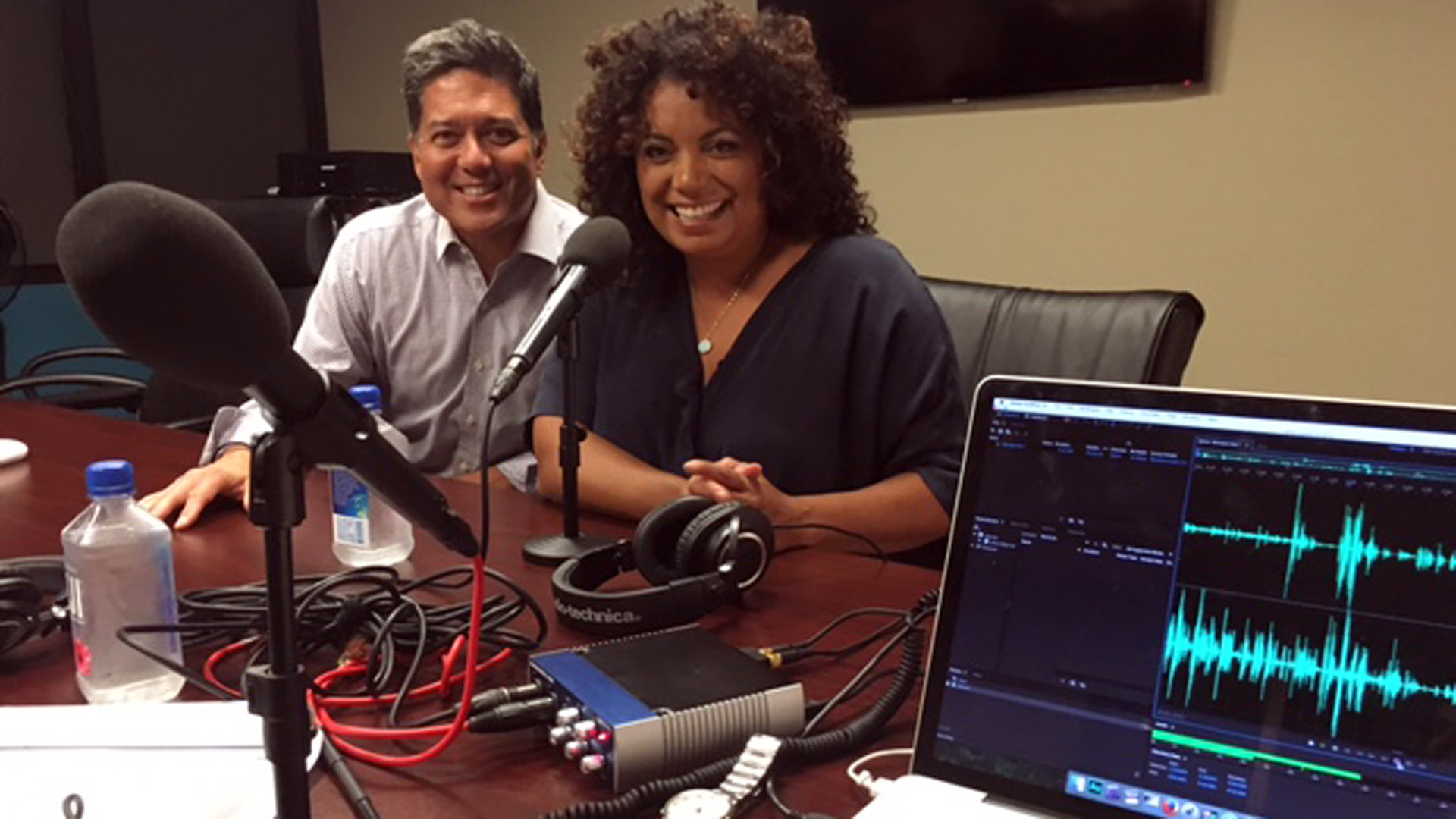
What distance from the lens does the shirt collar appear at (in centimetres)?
195

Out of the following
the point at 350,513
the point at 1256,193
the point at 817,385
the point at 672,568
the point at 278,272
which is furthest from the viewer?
the point at 1256,193

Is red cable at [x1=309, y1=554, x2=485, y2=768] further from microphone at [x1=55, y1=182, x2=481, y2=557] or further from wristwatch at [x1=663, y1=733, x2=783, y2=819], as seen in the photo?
microphone at [x1=55, y1=182, x2=481, y2=557]

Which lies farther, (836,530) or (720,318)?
(720,318)

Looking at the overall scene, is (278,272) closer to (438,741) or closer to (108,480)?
(108,480)

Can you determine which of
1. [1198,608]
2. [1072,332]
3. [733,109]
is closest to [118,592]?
[1198,608]

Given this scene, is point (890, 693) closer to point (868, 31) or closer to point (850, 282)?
point (850, 282)

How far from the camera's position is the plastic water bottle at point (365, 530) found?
3.96 ft

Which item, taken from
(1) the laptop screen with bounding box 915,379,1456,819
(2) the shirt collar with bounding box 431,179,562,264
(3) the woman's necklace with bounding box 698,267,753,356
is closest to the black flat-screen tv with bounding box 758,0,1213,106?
(2) the shirt collar with bounding box 431,179,562,264

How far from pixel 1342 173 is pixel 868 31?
4.14 feet

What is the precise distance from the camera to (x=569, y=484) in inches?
48.1

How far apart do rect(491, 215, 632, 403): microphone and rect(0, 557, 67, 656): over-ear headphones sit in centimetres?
45

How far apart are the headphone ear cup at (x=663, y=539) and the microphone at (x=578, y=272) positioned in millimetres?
204

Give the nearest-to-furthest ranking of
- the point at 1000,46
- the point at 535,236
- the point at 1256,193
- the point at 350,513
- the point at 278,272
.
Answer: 1. the point at 350,513
2. the point at 535,236
3. the point at 278,272
4. the point at 1256,193
5. the point at 1000,46

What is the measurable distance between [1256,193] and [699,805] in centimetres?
233
